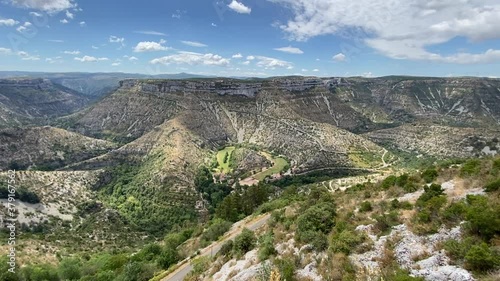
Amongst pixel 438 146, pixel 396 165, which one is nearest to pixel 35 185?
pixel 396 165

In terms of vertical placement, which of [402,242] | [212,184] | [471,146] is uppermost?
[402,242]

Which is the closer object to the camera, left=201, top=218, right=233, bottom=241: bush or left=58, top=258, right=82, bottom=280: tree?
left=201, top=218, right=233, bottom=241: bush

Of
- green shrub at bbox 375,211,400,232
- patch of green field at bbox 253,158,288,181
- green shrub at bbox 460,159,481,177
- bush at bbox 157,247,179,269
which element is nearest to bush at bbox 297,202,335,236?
green shrub at bbox 375,211,400,232

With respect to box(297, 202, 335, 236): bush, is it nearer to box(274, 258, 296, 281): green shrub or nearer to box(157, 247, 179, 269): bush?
box(274, 258, 296, 281): green shrub

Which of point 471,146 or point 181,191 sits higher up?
point 471,146

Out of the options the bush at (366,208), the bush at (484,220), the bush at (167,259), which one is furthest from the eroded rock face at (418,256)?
the bush at (167,259)

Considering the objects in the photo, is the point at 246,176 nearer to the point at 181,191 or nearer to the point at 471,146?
the point at 181,191

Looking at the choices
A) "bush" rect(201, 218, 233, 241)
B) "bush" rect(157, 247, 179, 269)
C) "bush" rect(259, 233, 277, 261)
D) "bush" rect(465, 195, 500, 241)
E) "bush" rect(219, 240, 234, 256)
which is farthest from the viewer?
"bush" rect(201, 218, 233, 241)

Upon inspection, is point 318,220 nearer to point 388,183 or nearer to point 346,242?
point 346,242
